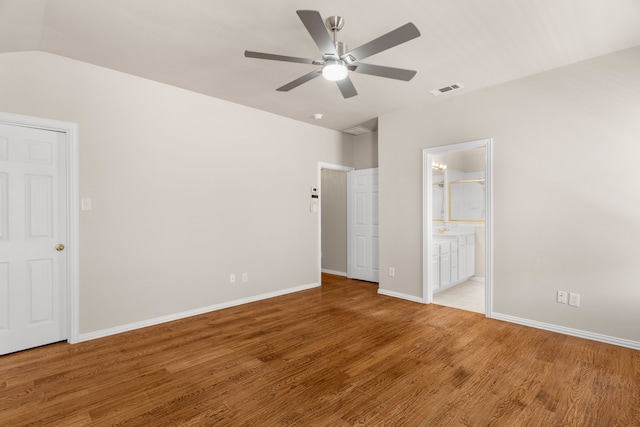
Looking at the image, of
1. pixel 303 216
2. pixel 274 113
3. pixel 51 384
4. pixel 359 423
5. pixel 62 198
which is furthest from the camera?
pixel 303 216

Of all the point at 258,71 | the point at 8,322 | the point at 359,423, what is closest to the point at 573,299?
the point at 359,423

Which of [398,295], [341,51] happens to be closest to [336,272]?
[398,295]

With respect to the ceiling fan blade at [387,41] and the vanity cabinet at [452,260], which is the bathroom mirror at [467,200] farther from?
the ceiling fan blade at [387,41]

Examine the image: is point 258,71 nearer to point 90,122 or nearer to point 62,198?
point 90,122

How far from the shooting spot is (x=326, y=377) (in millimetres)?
2402

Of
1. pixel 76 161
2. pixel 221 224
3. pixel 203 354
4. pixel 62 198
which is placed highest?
pixel 76 161

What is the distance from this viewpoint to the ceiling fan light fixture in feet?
7.50

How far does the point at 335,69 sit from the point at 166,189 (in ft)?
8.16

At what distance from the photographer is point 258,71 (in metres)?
3.27

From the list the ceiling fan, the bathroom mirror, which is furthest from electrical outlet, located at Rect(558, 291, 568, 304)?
the ceiling fan

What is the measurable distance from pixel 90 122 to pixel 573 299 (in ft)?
17.2

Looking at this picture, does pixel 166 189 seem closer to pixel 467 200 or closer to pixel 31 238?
pixel 31 238

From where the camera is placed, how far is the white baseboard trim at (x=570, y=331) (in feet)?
9.48

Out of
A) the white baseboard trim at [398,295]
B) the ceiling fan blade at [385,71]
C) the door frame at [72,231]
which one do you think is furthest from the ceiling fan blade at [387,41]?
the white baseboard trim at [398,295]
